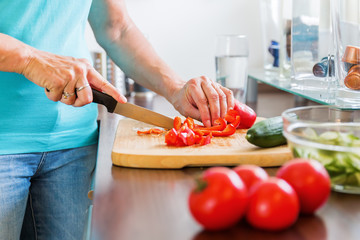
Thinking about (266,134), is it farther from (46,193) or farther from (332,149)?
(46,193)

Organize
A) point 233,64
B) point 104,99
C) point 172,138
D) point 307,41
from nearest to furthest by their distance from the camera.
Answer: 1. point 172,138
2. point 104,99
3. point 307,41
4. point 233,64

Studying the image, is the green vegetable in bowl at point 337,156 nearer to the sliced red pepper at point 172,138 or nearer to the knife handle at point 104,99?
the sliced red pepper at point 172,138

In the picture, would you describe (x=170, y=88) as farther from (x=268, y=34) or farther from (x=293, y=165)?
(x=268, y=34)

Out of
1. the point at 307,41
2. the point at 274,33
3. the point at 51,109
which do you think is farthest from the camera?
the point at 274,33

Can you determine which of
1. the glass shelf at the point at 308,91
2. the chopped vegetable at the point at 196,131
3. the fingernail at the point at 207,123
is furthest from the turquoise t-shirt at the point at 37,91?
the glass shelf at the point at 308,91

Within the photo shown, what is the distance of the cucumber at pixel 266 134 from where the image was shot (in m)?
1.11

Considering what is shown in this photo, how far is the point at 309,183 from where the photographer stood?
0.73 m

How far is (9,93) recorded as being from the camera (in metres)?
1.34

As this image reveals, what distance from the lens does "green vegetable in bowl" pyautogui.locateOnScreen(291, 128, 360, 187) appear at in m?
0.81

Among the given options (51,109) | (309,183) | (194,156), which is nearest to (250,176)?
(309,183)

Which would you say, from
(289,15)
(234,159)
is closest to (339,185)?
(234,159)

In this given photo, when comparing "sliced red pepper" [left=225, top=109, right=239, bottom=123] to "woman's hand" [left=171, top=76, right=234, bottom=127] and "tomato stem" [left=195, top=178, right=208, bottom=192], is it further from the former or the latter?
"tomato stem" [left=195, top=178, right=208, bottom=192]

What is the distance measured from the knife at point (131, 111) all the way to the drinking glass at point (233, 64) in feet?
2.29

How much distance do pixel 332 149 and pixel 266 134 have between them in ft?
1.00
